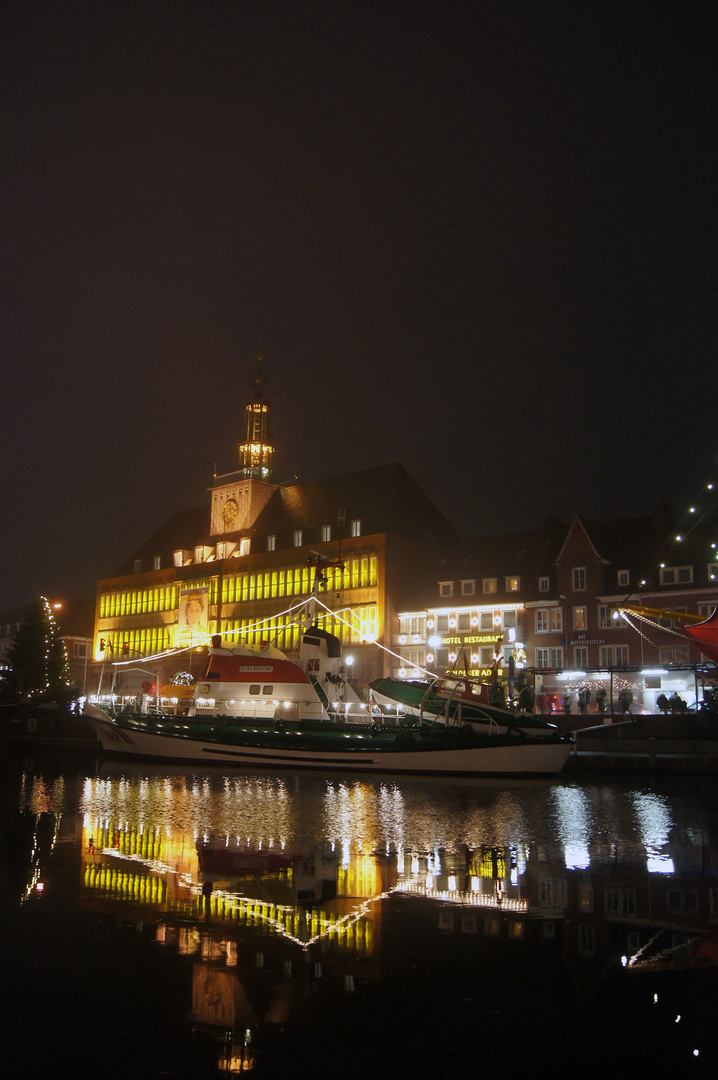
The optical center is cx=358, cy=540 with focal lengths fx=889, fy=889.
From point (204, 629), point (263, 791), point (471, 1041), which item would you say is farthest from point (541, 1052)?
point (204, 629)

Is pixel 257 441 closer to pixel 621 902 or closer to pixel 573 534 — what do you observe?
pixel 573 534

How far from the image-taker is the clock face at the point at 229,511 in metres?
88.4

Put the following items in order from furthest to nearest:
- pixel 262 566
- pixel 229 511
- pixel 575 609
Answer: pixel 229 511
pixel 262 566
pixel 575 609

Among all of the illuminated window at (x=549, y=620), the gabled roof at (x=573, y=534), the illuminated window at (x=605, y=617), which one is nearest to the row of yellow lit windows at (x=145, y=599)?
the illuminated window at (x=549, y=620)

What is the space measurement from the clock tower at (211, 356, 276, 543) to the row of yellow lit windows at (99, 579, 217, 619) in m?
6.07

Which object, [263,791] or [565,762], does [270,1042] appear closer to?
[263,791]

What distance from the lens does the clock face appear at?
88375mm

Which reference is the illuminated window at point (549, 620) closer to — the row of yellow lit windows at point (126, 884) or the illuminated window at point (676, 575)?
the illuminated window at point (676, 575)

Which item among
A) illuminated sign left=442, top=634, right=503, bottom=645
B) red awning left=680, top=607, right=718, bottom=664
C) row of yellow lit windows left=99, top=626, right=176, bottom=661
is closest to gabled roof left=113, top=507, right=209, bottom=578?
row of yellow lit windows left=99, top=626, right=176, bottom=661

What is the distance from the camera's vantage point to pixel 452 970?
8383mm

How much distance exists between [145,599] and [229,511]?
517 inches

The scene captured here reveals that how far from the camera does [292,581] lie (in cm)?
7644

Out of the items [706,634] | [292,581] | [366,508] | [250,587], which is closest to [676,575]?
[706,634]

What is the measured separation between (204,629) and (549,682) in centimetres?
3798
